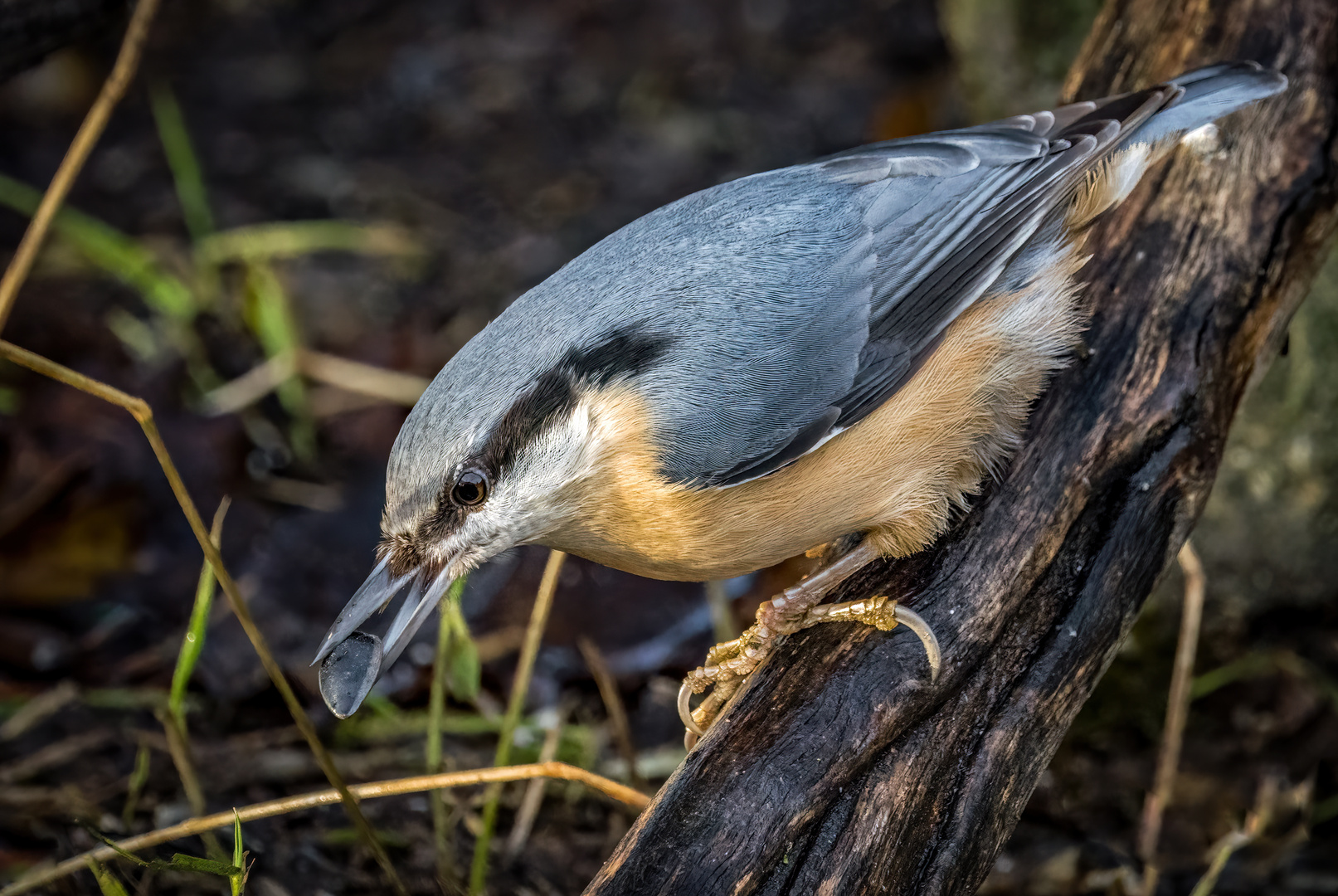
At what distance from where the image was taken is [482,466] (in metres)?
2.16

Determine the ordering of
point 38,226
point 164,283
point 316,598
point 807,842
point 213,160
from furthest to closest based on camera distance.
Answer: point 213,160, point 164,283, point 316,598, point 38,226, point 807,842

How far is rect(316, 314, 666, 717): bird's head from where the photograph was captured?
2.10 m

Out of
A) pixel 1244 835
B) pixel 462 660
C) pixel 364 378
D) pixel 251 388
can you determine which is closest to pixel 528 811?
pixel 462 660

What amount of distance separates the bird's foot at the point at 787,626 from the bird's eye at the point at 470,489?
620 mm

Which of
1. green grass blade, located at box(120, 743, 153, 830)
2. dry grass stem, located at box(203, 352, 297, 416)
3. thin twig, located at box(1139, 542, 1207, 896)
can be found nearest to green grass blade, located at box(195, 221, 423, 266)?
dry grass stem, located at box(203, 352, 297, 416)

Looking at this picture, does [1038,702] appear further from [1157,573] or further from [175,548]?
[175,548]

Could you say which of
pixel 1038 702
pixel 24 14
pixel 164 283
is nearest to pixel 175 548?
pixel 164 283

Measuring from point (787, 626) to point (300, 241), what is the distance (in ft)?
8.47

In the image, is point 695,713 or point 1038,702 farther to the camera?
point 695,713

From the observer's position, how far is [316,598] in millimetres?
3475

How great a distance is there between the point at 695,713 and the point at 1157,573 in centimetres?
101

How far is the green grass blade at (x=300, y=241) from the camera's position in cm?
407

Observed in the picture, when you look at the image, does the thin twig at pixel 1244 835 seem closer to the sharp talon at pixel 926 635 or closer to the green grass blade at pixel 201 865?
the sharp talon at pixel 926 635

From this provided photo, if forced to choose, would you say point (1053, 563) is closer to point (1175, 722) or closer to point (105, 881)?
point (1175, 722)
